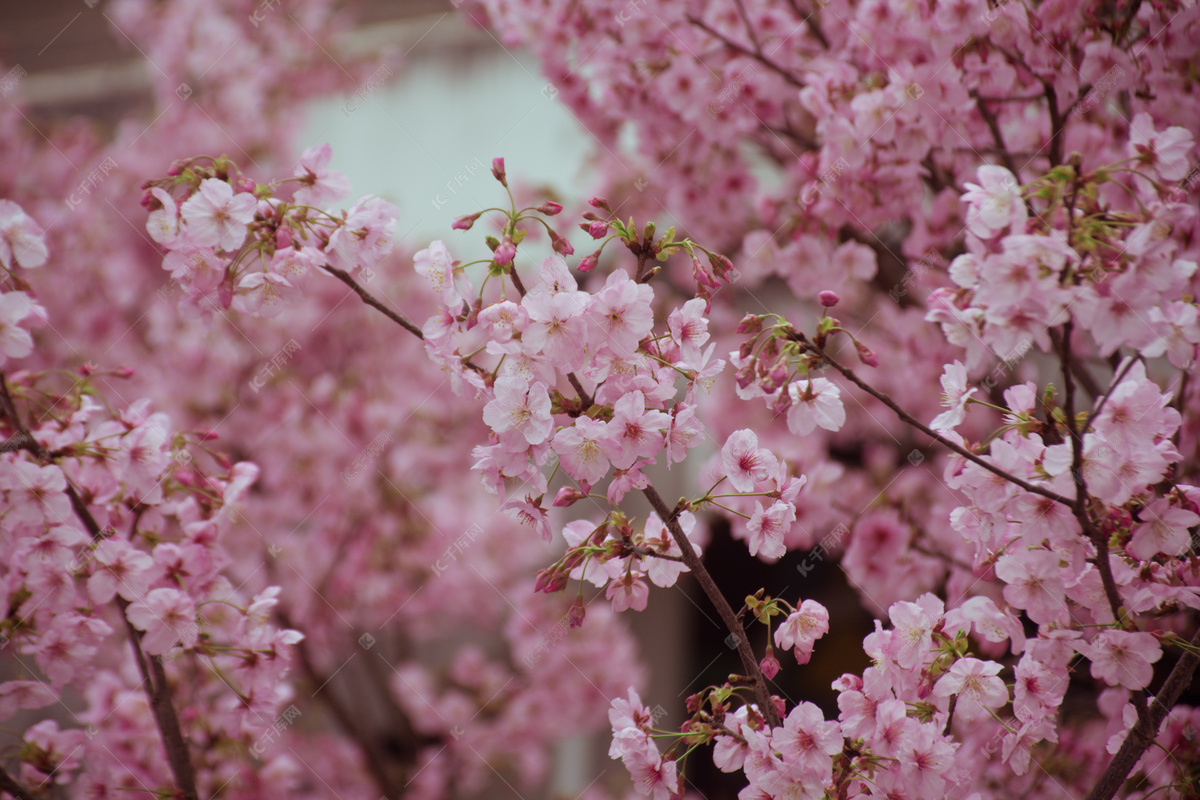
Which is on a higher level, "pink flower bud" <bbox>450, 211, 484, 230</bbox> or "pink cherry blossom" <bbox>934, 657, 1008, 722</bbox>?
"pink flower bud" <bbox>450, 211, 484, 230</bbox>

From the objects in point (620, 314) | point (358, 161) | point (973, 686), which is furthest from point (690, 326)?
point (358, 161)

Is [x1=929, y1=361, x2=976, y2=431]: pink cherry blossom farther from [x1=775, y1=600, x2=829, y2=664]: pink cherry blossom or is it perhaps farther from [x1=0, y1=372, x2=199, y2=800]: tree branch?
[x1=0, y1=372, x2=199, y2=800]: tree branch

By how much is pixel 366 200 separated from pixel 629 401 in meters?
0.44

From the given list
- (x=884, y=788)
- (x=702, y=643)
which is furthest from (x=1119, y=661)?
(x=702, y=643)

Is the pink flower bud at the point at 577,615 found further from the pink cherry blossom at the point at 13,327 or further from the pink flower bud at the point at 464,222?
the pink cherry blossom at the point at 13,327

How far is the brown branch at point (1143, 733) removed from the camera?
2.84 feet

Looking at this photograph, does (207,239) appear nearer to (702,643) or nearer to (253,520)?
(253,520)

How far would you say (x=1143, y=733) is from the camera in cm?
86

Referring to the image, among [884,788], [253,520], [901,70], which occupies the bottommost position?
[253,520]

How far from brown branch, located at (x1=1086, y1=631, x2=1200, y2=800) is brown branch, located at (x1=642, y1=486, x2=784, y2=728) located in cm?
36

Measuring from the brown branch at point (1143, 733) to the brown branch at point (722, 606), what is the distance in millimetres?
362

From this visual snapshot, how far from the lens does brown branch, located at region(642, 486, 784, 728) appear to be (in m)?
0.85

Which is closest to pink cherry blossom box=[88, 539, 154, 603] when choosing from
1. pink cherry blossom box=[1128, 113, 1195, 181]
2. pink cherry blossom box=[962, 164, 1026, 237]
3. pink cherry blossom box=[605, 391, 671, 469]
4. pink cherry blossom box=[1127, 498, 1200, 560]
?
pink cherry blossom box=[605, 391, 671, 469]

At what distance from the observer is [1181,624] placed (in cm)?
125
